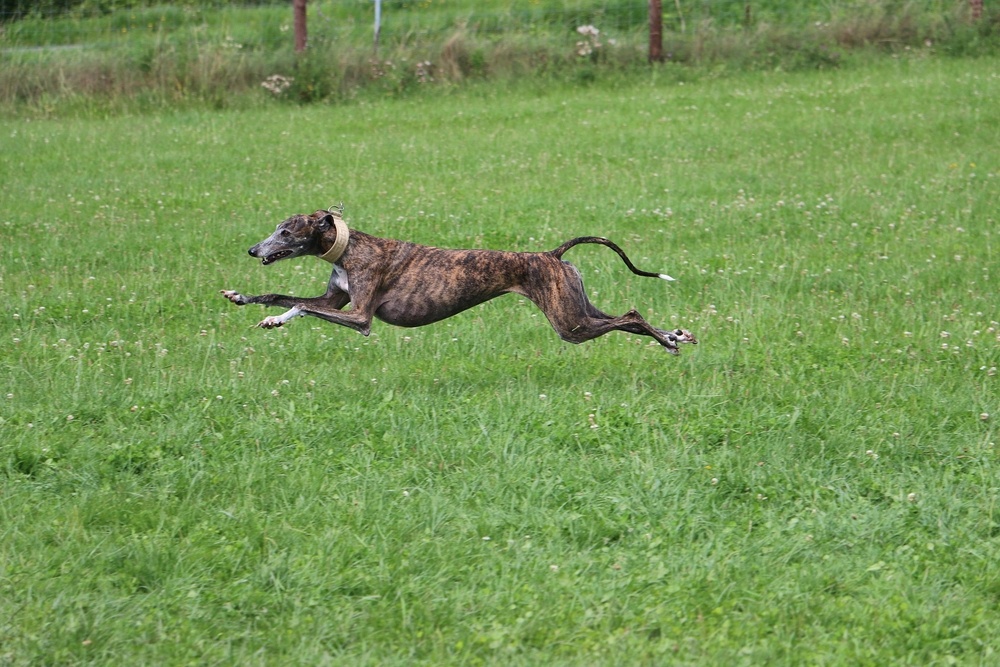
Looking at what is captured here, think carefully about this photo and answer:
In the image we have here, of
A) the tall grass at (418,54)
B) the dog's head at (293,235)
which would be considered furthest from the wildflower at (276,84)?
the dog's head at (293,235)

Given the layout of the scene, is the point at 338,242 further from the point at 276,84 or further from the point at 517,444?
the point at 276,84

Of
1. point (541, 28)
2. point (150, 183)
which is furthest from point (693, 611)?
point (541, 28)

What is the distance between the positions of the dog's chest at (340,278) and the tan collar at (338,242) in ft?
0.31

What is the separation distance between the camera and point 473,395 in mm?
6301

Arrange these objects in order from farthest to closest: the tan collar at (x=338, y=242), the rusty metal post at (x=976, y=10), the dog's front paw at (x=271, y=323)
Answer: the rusty metal post at (x=976, y=10) → the tan collar at (x=338, y=242) → the dog's front paw at (x=271, y=323)

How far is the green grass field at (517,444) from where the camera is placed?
420cm

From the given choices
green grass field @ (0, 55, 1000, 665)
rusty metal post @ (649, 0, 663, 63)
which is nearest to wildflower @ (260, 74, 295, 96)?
rusty metal post @ (649, 0, 663, 63)

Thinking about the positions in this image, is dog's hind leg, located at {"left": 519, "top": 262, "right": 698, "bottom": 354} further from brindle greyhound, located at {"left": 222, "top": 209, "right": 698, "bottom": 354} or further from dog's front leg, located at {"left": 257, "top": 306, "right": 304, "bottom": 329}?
dog's front leg, located at {"left": 257, "top": 306, "right": 304, "bottom": 329}

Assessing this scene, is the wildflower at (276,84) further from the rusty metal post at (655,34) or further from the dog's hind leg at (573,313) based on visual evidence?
the dog's hind leg at (573,313)

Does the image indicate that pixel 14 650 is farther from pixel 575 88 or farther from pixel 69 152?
pixel 575 88

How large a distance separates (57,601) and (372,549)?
118cm

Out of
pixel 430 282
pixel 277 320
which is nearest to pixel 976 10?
pixel 430 282

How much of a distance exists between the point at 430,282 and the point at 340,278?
482 mm

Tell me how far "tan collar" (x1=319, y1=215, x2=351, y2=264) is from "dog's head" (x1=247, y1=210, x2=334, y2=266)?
1.8 inches
